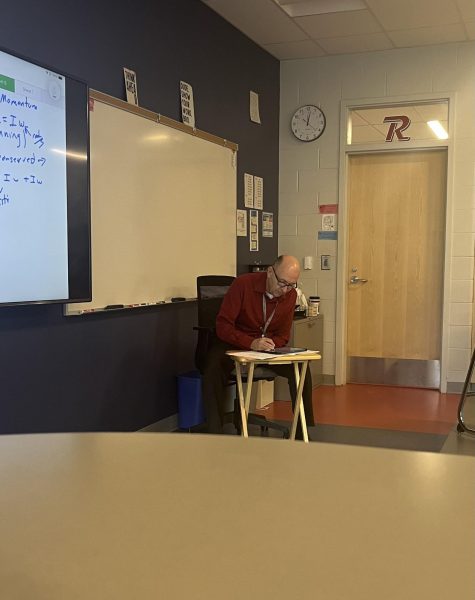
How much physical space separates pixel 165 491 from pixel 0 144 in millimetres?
2717

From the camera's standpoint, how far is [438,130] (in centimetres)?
648

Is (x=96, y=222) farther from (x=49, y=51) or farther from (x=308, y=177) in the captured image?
(x=308, y=177)

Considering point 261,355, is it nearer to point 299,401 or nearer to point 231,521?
point 299,401

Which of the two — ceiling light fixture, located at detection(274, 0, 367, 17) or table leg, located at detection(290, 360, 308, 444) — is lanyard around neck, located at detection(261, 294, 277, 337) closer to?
table leg, located at detection(290, 360, 308, 444)

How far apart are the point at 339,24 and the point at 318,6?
0.35 m

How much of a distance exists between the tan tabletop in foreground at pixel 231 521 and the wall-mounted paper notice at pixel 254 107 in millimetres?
5560

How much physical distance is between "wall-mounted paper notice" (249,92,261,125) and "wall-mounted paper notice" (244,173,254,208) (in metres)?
0.52

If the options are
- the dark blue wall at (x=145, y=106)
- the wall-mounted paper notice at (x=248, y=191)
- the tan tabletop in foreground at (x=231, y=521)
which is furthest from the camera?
the wall-mounted paper notice at (x=248, y=191)

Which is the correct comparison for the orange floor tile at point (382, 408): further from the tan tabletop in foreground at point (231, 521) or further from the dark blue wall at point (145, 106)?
the tan tabletop in foreground at point (231, 521)

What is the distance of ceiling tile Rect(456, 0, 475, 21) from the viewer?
17.8ft

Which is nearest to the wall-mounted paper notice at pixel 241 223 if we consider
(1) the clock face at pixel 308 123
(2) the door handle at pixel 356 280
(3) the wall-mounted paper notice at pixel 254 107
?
(3) the wall-mounted paper notice at pixel 254 107

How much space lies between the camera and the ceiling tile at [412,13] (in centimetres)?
543

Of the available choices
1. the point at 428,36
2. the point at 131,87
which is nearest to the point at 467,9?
the point at 428,36

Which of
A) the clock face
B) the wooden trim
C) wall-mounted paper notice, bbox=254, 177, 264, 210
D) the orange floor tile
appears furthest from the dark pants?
the clock face
